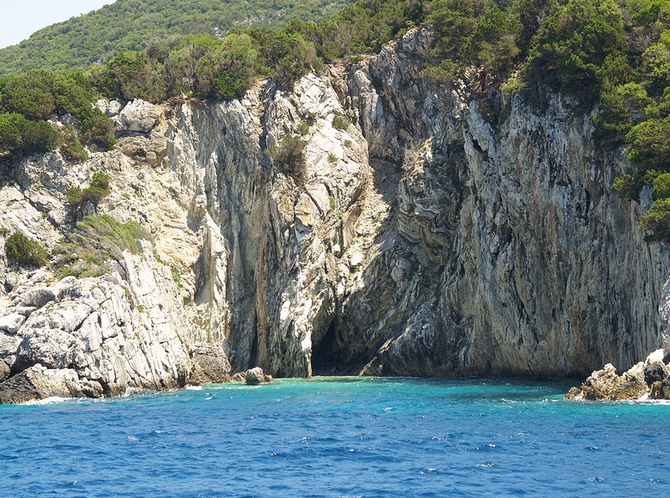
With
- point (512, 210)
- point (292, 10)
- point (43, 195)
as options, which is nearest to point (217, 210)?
point (43, 195)

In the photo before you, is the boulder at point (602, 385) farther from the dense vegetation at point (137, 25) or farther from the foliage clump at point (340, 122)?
the dense vegetation at point (137, 25)

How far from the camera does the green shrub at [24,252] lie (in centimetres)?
5316

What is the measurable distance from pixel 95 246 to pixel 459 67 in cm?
2876

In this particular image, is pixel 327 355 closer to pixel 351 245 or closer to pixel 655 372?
pixel 351 245

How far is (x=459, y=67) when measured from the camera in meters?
60.2

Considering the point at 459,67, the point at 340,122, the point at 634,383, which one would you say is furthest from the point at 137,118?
the point at 634,383

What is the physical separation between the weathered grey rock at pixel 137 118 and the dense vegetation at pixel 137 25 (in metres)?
49.5

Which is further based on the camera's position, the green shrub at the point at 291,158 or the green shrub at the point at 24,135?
the green shrub at the point at 291,158

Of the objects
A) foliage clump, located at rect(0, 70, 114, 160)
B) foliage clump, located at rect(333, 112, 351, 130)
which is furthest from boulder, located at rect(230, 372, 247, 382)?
foliage clump, located at rect(333, 112, 351, 130)

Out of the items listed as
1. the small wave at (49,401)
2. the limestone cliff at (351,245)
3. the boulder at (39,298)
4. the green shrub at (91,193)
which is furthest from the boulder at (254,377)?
the green shrub at (91,193)

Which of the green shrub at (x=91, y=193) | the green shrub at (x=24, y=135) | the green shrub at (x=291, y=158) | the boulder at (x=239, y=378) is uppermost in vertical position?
the green shrub at (x=24, y=135)

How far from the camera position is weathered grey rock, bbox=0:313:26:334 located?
4600 cm

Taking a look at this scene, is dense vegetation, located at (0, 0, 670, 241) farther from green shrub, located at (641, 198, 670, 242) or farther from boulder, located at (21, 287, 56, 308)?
boulder, located at (21, 287, 56, 308)

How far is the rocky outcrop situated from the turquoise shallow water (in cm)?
149
